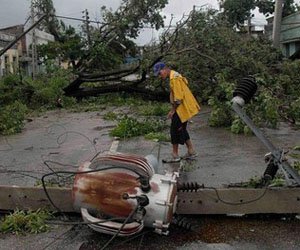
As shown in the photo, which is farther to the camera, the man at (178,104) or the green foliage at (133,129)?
the green foliage at (133,129)

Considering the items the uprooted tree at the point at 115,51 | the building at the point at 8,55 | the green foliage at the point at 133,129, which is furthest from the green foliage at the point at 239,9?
the green foliage at the point at 133,129

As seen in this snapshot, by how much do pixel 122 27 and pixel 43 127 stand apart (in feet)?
28.7

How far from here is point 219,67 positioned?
48.6ft

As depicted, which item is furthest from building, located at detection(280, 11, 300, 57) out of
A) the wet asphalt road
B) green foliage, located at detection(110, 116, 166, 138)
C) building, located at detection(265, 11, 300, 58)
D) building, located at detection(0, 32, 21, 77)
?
green foliage, located at detection(110, 116, 166, 138)

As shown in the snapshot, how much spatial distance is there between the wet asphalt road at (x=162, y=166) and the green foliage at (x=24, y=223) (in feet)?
0.35

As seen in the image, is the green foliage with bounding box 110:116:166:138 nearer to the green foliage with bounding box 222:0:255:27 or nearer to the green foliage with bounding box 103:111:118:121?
the green foliage with bounding box 103:111:118:121

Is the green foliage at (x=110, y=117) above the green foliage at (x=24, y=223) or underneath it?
underneath

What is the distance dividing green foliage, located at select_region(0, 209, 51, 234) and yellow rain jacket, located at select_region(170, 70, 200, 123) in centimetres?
339

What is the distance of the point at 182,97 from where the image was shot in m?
7.58

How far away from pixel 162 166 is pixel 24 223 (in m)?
3.07

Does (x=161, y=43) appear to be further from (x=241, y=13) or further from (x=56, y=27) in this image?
(x=56, y=27)

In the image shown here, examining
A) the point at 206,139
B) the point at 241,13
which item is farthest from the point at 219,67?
the point at 241,13

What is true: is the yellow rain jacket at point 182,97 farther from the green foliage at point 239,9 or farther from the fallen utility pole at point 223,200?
the green foliage at point 239,9

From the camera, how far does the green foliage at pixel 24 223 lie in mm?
4691
